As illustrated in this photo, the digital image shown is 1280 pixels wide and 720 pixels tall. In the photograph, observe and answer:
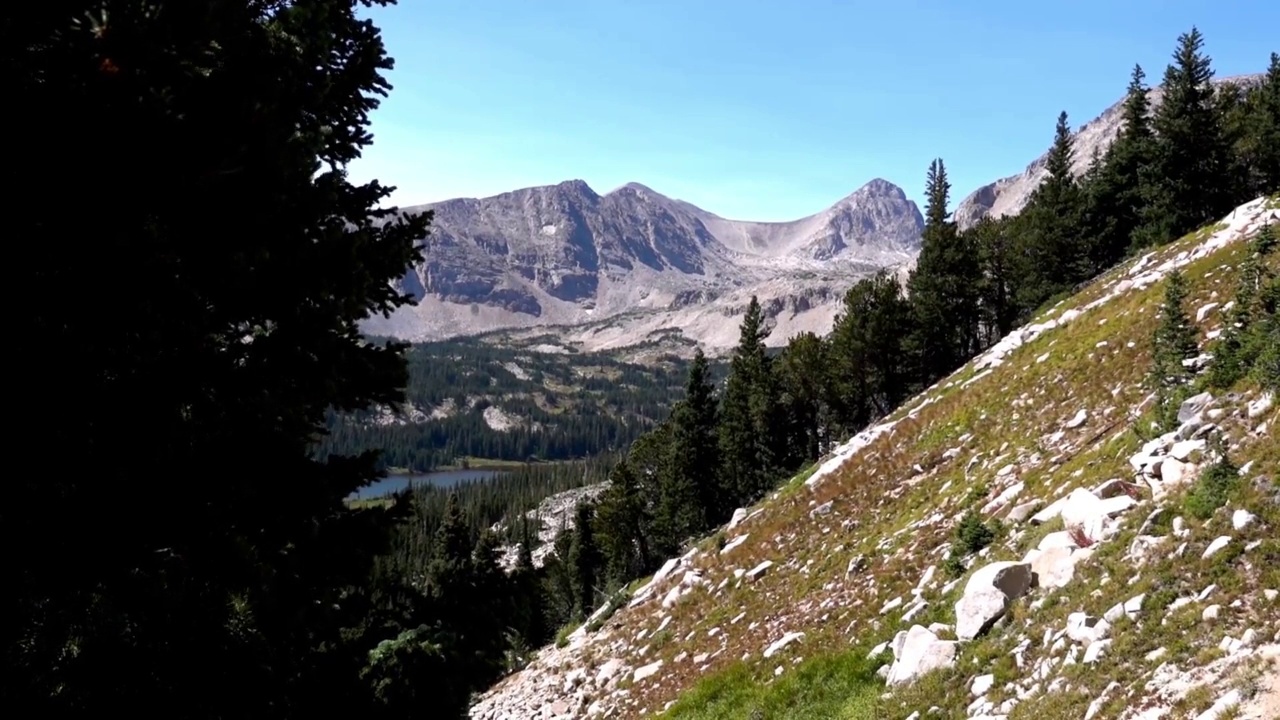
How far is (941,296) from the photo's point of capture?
153ft

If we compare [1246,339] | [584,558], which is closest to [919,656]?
[1246,339]

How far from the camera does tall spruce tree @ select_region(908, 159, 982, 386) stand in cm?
4647

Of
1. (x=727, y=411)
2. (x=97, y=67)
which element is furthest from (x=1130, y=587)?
(x=727, y=411)

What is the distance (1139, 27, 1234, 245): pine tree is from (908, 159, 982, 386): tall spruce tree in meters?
10.0

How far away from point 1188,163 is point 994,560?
149ft

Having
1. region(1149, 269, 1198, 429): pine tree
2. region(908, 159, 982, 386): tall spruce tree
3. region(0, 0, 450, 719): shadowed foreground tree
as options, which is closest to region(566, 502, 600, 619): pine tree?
region(908, 159, 982, 386): tall spruce tree

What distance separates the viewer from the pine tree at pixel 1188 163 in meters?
42.2

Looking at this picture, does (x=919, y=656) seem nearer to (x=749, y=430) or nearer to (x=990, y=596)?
(x=990, y=596)

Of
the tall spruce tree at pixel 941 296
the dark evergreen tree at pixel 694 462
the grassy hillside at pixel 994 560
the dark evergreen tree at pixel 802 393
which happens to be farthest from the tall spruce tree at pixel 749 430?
the grassy hillside at pixel 994 560

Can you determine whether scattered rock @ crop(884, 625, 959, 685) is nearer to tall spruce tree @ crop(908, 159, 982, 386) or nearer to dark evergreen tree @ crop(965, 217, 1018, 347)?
tall spruce tree @ crop(908, 159, 982, 386)

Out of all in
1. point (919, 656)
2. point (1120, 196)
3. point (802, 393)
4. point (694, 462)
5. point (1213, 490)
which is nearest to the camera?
point (1213, 490)

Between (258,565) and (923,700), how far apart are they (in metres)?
9.03

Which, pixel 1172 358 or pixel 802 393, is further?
pixel 802 393

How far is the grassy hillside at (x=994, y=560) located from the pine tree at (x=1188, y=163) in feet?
51.1
